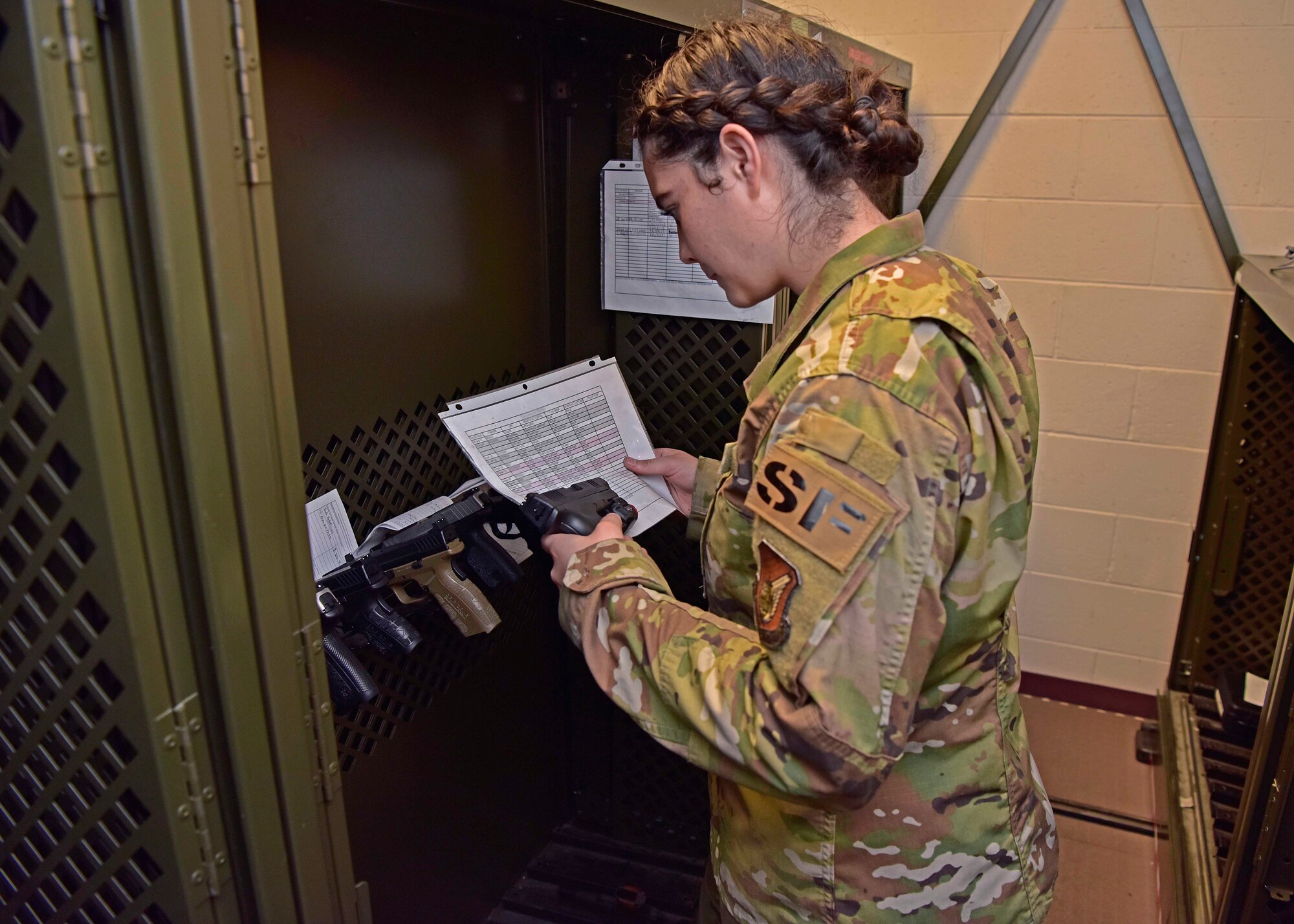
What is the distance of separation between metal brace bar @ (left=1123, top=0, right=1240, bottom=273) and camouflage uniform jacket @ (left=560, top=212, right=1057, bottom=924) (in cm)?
145

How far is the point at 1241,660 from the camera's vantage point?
2225mm

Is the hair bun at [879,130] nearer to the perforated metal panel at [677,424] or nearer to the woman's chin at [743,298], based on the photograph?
the woman's chin at [743,298]

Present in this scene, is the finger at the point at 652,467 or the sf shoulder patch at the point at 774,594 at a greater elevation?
the sf shoulder patch at the point at 774,594

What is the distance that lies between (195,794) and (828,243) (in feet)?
2.48

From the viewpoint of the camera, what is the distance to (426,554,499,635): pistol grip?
1.30m

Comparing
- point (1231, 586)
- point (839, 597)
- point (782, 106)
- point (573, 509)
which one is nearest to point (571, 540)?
point (573, 509)

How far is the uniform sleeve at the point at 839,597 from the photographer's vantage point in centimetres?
72

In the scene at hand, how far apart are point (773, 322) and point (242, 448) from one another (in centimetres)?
104

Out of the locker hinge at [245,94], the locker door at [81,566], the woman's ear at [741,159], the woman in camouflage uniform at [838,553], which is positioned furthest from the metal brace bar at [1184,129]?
the locker door at [81,566]

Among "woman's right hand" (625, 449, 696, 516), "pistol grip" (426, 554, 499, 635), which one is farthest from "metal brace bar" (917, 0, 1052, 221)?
Result: "pistol grip" (426, 554, 499, 635)

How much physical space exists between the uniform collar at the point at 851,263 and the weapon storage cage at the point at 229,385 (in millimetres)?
418

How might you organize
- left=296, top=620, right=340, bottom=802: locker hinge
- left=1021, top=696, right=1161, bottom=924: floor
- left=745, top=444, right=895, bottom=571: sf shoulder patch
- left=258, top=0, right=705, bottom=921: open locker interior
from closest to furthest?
left=745, top=444, right=895, bottom=571: sf shoulder patch < left=296, top=620, right=340, bottom=802: locker hinge < left=258, top=0, right=705, bottom=921: open locker interior < left=1021, top=696, right=1161, bottom=924: floor

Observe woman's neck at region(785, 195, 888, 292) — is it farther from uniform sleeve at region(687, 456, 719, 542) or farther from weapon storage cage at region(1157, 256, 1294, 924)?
weapon storage cage at region(1157, 256, 1294, 924)

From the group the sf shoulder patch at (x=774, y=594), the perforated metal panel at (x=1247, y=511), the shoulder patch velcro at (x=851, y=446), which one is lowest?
the perforated metal panel at (x=1247, y=511)
